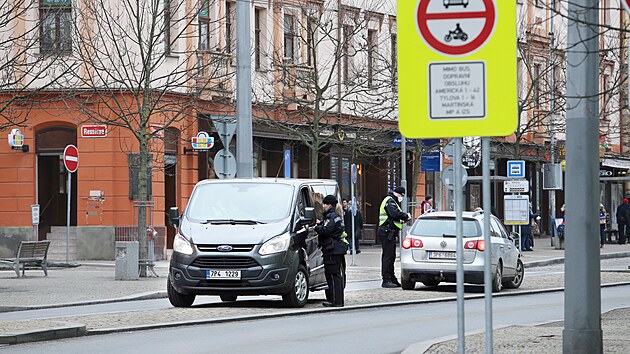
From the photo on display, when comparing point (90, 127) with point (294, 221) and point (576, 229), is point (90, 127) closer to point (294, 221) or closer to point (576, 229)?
point (294, 221)

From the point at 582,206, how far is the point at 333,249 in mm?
9580

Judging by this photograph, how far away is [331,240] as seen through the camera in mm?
21188

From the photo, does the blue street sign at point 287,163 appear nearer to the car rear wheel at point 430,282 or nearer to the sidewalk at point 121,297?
the sidewalk at point 121,297

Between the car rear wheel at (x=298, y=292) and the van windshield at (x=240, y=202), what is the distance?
3.03 feet

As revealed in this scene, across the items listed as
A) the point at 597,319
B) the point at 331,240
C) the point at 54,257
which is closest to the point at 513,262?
the point at 331,240

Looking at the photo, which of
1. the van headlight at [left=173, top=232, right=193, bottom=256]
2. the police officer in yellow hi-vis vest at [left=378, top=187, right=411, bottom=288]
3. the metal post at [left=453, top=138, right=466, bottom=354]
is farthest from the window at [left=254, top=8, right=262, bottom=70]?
the metal post at [left=453, top=138, right=466, bottom=354]

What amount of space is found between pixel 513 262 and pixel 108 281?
8357 millimetres

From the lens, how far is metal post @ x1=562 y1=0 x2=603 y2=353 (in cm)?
1177

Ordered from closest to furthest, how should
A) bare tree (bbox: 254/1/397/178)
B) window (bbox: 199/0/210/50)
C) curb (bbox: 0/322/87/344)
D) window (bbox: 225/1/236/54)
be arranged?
curb (bbox: 0/322/87/344), window (bbox: 225/1/236/54), window (bbox: 199/0/210/50), bare tree (bbox: 254/1/397/178)

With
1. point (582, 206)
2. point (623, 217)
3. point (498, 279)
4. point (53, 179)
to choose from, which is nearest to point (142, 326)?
point (582, 206)

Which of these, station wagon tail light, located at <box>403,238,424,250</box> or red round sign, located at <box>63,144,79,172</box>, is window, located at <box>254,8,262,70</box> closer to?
red round sign, located at <box>63,144,79,172</box>

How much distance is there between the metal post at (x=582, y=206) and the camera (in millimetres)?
11773

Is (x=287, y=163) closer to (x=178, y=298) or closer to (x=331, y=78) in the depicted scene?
(x=331, y=78)

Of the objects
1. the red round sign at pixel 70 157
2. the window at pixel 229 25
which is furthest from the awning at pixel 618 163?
the red round sign at pixel 70 157
